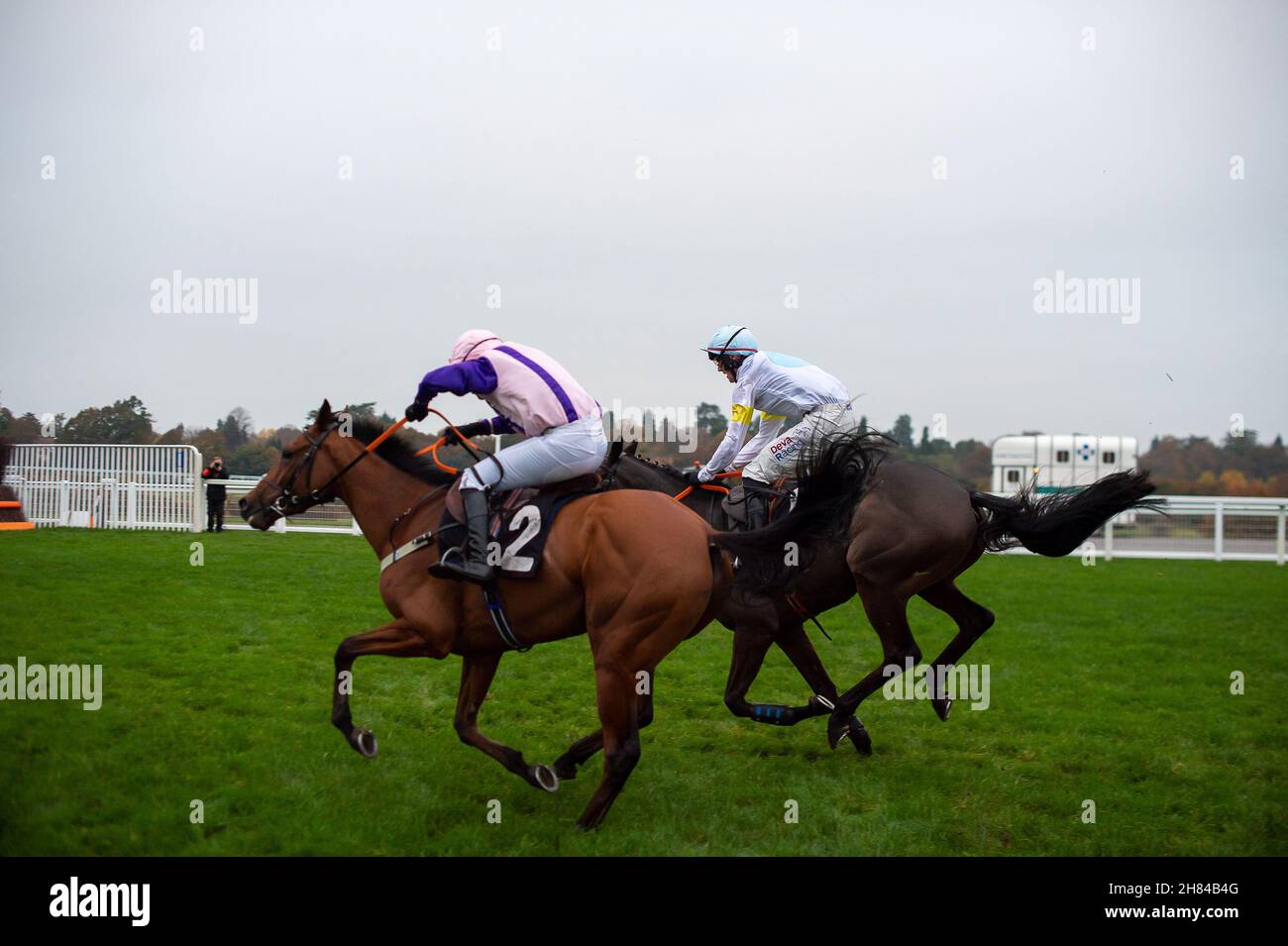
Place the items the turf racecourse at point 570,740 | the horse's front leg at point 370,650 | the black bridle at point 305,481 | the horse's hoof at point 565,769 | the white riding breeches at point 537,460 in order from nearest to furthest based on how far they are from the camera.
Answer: the turf racecourse at point 570,740 → the horse's front leg at point 370,650 → the white riding breeches at point 537,460 → the horse's hoof at point 565,769 → the black bridle at point 305,481

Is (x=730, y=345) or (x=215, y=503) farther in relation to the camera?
(x=215, y=503)

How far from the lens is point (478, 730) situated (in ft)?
17.2

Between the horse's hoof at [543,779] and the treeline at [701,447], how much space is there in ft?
6.70

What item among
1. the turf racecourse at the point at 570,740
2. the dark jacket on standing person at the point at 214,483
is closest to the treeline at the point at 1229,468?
the turf racecourse at the point at 570,740

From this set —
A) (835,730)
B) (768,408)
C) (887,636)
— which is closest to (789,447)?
(768,408)

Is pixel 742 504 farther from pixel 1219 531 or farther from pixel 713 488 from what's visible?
pixel 1219 531

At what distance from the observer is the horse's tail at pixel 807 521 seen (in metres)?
5.03

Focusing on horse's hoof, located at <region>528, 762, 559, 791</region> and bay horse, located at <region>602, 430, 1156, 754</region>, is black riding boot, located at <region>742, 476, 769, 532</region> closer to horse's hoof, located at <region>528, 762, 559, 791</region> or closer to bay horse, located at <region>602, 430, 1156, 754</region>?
bay horse, located at <region>602, 430, 1156, 754</region>

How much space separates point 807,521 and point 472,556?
5.33 ft

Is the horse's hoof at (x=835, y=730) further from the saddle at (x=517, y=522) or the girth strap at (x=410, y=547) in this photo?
the girth strap at (x=410, y=547)

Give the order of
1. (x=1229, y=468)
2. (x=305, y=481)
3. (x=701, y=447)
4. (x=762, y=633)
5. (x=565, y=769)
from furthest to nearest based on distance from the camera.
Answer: (x=1229, y=468), (x=701, y=447), (x=762, y=633), (x=305, y=481), (x=565, y=769)

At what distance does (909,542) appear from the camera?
6426mm

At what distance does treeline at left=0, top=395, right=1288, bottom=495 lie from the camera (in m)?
8.08
